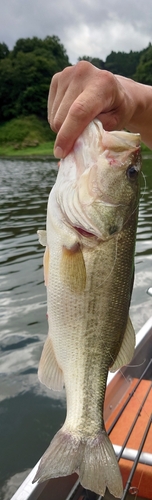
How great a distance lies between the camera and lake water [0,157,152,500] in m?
4.01

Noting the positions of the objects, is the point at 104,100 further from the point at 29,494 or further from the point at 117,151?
the point at 29,494

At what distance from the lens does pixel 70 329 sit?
1979 millimetres

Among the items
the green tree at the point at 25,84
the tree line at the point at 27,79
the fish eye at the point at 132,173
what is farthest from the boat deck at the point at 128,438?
the green tree at the point at 25,84

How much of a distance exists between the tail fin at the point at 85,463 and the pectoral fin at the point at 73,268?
27.4 inches

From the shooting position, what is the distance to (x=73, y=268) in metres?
1.86

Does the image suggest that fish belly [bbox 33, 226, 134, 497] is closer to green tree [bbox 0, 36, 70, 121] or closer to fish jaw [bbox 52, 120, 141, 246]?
→ fish jaw [bbox 52, 120, 141, 246]

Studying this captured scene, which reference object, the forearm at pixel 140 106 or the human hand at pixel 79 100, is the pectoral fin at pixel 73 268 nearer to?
the human hand at pixel 79 100

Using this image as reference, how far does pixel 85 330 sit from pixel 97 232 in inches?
17.8

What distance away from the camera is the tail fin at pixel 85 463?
179 cm


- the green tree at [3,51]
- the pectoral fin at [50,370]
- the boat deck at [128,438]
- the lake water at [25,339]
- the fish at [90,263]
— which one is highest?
the green tree at [3,51]

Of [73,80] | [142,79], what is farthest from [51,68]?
[73,80]

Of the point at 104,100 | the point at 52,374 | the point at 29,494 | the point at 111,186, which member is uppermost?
the point at 104,100

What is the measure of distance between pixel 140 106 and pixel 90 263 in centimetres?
95

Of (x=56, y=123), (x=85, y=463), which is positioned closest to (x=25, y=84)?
(x=56, y=123)
